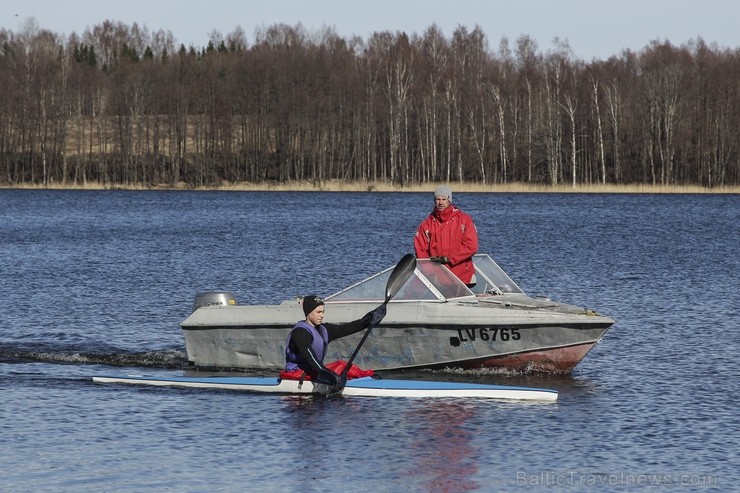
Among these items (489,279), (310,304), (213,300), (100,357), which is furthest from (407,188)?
(310,304)

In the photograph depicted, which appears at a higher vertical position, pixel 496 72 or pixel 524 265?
pixel 496 72

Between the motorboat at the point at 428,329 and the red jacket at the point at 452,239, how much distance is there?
0.81 ft

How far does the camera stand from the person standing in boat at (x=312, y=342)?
1386 centimetres

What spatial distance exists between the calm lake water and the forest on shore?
49777 mm

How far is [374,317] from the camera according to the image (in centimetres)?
1455

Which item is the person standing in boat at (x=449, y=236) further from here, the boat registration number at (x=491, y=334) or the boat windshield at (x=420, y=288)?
the boat registration number at (x=491, y=334)

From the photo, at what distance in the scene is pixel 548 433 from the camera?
492 inches

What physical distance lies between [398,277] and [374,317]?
0.71 metres

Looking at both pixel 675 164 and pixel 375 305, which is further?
pixel 675 164

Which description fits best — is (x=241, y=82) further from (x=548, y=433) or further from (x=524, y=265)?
(x=548, y=433)

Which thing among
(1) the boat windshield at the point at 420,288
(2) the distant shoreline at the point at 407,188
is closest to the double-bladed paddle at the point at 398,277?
(1) the boat windshield at the point at 420,288

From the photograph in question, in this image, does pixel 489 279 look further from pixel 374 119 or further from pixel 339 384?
pixel 374 119

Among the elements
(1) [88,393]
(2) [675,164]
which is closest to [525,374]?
(1) [88,393]

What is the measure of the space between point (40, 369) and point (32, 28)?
110482 millimetres
